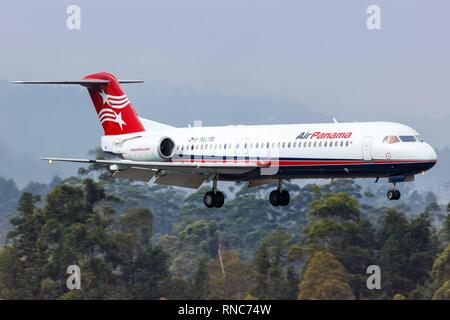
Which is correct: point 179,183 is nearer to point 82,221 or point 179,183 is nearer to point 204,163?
point 204,163

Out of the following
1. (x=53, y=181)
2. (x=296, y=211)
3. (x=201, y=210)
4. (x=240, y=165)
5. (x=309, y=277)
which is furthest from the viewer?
(x=53, y=181)

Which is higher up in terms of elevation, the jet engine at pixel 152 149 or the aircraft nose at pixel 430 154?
the jet engine at pixel 152 149

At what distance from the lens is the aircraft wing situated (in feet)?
190

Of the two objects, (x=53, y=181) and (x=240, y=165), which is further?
(x=53, y=181)

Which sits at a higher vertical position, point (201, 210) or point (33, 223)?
point (201, 210)

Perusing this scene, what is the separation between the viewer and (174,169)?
194 ft

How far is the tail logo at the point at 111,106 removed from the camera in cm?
6456

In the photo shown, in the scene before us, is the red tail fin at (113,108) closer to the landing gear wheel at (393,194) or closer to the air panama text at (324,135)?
the air panama text at (324,135)

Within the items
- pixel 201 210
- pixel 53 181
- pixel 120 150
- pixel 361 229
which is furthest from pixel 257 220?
pixel 120 150

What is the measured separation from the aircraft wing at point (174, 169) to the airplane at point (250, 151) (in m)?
0.04

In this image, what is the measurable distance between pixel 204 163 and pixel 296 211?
89052 millimetres

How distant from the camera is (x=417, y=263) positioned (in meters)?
87.1

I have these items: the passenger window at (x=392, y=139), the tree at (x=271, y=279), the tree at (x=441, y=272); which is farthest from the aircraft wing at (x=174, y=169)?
the tree at (x=441, y=272)

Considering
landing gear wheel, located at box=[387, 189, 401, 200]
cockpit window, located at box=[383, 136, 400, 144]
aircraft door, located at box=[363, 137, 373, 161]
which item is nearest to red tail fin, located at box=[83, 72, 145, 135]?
aircraft door, located at box=[363, 137, 373, 161]
